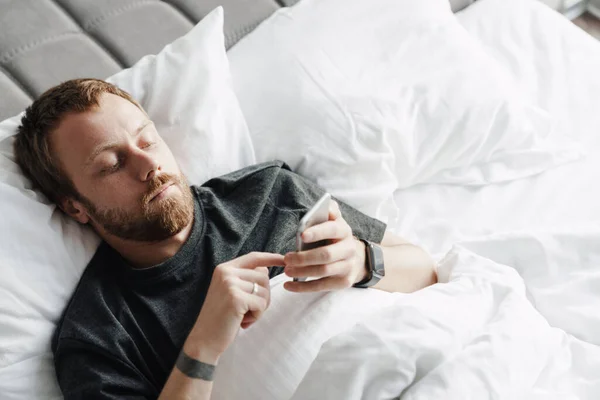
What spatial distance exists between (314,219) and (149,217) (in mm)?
328

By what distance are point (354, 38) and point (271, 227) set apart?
49 centimetres

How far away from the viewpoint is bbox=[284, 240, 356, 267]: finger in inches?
35.1

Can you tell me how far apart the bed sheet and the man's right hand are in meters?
0.47

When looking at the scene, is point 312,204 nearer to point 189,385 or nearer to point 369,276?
point 369,276

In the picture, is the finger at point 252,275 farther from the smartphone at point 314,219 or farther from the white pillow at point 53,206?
the white pillow at point 53,206

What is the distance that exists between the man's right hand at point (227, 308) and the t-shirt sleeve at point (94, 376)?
0.40ft

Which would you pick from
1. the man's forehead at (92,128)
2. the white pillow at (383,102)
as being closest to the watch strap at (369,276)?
the white pillow at (383,102)

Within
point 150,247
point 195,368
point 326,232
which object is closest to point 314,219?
point 326,232

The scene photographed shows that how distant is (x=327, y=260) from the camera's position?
908mm

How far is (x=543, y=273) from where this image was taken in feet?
4.00

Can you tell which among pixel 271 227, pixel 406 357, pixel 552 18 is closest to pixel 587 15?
pixel 552 18

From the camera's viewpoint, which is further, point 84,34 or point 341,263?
point 84,34

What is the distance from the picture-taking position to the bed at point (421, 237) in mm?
936

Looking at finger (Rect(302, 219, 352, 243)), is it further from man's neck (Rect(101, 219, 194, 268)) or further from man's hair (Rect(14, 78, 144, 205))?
man's hair (Rect(14, 78, 144, 205))
